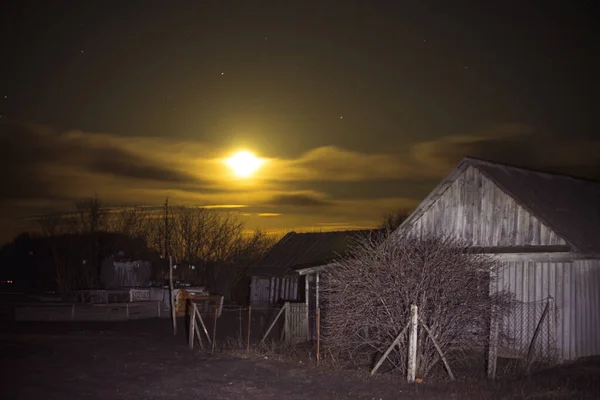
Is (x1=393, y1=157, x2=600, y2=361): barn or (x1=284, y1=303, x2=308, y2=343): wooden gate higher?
(x1=393, y1=157, x2=600, y2=361): barn

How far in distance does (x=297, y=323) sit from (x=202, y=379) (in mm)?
8391

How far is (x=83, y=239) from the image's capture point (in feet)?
214

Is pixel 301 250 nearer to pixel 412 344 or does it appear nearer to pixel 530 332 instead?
pixel 530 332

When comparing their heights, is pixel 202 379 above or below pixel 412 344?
below

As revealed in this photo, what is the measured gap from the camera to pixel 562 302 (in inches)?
734

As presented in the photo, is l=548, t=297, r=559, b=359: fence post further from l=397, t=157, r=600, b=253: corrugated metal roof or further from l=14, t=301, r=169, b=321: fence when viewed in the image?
l=14, t=301, r=169, b=321: fence

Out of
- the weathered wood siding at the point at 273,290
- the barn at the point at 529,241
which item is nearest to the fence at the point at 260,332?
the barn at the point at 529,241

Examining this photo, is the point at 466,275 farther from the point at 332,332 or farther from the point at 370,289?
the point at 332,332

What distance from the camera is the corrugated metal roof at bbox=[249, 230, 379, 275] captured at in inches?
1597

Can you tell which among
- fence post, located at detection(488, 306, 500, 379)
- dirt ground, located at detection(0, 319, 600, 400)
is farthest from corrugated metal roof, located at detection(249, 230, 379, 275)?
fence post, located at detection(488, 306, 500, 379)

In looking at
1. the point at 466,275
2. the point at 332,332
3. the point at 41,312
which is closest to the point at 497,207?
the point at 466,275

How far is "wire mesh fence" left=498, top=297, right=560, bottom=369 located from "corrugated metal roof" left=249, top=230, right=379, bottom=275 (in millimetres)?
20399

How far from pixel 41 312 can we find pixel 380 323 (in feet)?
→ 78.1

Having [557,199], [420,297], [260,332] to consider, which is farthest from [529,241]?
[260,332]
